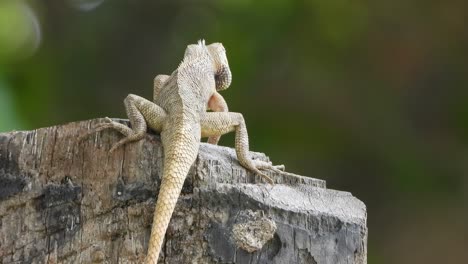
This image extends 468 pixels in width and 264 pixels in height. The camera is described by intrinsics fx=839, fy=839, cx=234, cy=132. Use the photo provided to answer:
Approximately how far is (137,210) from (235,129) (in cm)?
124

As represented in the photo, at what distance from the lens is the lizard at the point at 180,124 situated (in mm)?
3252

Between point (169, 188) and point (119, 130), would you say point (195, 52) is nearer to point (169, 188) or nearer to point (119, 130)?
point (119, 130)

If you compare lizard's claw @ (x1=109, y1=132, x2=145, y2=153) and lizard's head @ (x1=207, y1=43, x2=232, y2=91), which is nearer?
lizard's claw @ (x1=109, y1=132, x2=145, y2=153)

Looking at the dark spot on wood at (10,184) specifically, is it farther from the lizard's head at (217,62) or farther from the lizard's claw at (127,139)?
the lizard's head at (217,62)

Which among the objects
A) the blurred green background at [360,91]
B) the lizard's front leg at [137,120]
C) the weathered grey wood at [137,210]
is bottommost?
the weathered grey wood at [137,210]

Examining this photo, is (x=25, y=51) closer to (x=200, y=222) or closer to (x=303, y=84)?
(x=303, y=84)

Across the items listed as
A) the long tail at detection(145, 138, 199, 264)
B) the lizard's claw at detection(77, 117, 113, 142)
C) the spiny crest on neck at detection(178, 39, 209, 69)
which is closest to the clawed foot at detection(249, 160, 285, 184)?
the long tail at detection(145, 138, 199, 264)

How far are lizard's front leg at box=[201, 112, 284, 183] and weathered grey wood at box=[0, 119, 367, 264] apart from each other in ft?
0.47

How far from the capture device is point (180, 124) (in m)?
3.85

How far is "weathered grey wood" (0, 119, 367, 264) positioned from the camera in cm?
332

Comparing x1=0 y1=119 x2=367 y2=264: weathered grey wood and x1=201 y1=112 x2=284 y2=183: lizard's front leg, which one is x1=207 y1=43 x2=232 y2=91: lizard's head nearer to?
x1=201 y1=112 x2=284 y2=183: lizard's front leg

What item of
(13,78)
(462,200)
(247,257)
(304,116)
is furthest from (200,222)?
(462,200)

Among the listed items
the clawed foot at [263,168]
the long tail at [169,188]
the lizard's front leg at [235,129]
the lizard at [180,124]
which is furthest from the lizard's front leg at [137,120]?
the clawed foot at [263,168]

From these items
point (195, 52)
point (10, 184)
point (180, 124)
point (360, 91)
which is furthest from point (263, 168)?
point (360, 91)
